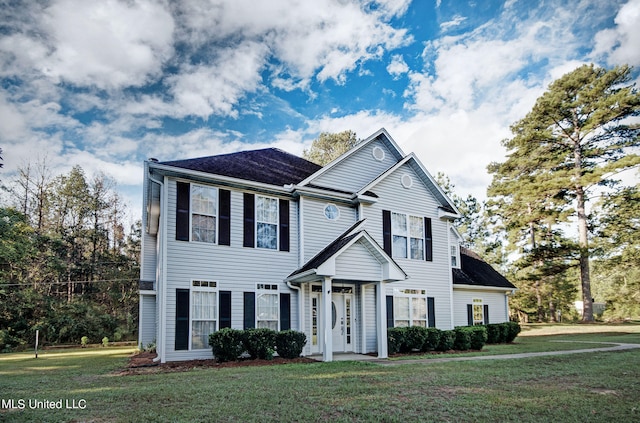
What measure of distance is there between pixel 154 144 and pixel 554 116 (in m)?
25.3

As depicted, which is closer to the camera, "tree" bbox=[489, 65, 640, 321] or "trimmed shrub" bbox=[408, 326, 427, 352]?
"trimmed shrub" bbox=[408, 326, 427, 352]

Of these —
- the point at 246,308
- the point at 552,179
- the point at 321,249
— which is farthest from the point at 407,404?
the point at 552,179

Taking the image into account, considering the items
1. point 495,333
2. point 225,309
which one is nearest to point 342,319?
point 225,309

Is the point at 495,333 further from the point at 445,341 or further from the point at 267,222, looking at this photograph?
the point at 267,222

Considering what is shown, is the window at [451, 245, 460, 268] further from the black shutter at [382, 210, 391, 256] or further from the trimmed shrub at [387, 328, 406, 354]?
the trimmed shrub at [387, 328, 406, 354]

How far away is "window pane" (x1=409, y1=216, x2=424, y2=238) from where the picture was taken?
54.4 ft

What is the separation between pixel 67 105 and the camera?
17641mm

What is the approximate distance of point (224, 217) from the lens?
12.6 metres

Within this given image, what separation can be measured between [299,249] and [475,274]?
33.4 ft

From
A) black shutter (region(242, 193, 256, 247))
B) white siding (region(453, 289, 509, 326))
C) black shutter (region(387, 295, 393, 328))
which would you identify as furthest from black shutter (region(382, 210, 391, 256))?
black shutter (region(242, 193, 256, 247))

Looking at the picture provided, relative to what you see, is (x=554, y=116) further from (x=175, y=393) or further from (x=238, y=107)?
(x=175, y=393)

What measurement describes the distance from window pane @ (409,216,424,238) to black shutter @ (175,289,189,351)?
29.1ft

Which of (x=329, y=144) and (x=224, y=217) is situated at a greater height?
(x=329, y=144)

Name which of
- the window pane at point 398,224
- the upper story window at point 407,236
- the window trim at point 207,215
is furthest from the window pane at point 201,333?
the window pane at point 398,224
